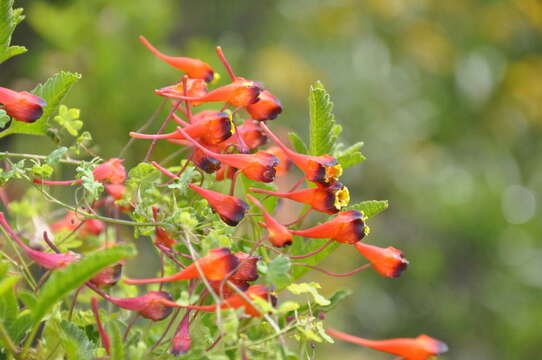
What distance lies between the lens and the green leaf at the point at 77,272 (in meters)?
0.40

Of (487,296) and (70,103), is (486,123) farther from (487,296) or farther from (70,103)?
(70,103)

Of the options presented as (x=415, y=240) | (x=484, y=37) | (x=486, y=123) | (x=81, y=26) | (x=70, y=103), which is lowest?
(x=70, y=103)

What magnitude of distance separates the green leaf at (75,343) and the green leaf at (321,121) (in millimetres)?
227

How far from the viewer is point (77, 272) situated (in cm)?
41

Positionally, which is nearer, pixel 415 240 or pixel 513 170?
pixel 415 240

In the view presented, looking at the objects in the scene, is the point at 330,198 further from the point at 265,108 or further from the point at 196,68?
the point at 196,68

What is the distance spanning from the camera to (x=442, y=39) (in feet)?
13.0

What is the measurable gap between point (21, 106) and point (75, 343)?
16 cm

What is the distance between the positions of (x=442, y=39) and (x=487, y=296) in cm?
161

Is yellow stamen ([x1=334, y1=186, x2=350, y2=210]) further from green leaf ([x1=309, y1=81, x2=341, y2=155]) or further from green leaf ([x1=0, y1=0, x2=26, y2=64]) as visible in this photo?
green leaf ([x1=0, y1=0, x2=26, y2=64])

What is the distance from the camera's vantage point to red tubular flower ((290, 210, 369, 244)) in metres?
0.50

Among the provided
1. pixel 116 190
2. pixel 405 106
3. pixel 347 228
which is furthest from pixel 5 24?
pixel 405 106

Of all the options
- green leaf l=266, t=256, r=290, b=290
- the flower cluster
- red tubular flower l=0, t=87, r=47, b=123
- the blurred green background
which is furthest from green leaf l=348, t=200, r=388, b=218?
the blurred green background

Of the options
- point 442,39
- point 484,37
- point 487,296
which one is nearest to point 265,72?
point 442,39
